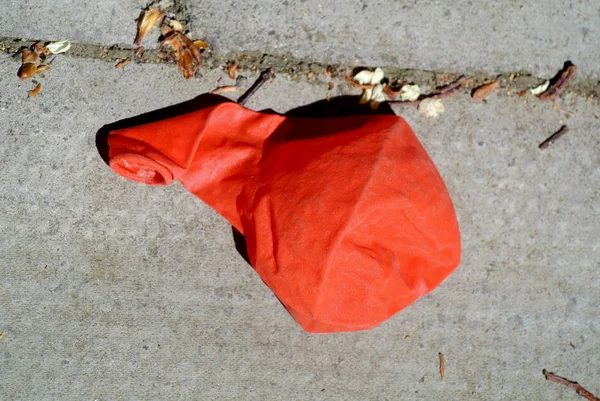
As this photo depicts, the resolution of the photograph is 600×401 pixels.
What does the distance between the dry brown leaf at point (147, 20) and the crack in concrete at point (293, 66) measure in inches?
2.5

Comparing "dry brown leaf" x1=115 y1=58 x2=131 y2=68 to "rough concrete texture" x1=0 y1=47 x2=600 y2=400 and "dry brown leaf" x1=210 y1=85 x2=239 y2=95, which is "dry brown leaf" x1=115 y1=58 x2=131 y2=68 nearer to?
"rough concrete texture" x1=0 y1=47 x2=600 y2=400

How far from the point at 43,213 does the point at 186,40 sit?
100 centimetres

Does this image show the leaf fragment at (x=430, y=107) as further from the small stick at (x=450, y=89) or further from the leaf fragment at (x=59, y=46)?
the leaf fragment at (x=59, y=46)

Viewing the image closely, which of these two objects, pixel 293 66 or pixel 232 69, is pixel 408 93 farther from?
pixel 232 69

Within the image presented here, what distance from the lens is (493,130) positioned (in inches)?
92.5

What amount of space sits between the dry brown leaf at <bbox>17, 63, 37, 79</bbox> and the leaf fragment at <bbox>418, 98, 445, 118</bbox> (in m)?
1.72

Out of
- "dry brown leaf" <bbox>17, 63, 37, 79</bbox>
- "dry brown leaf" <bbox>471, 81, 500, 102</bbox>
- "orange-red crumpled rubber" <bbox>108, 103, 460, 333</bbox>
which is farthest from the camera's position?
"dry brown leaf" <bbox>471, 81, 500, 102</bbox>

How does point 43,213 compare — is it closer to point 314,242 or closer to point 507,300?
point 314,242

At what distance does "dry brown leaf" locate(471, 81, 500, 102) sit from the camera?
2328 mm


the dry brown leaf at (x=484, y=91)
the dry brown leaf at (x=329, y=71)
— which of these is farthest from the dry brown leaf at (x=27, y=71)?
the dry brown leaf at (x=484, y=91)

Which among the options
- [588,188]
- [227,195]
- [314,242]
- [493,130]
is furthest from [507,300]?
[227,195]

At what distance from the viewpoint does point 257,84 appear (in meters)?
2.27

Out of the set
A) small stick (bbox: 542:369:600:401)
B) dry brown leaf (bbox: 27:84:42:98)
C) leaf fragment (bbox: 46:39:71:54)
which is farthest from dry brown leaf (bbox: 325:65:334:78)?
small stick (bbox: 542:369:600:401)

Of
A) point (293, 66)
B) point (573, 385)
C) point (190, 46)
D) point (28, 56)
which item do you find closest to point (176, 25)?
point (190, 46)
